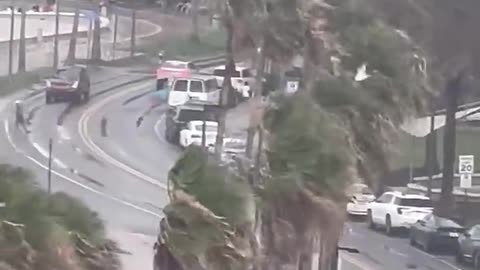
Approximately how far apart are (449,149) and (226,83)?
38.5ft

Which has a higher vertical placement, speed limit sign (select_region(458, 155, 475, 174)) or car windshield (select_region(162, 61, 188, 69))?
car windshield (select_region(162, 61, 188, 69))

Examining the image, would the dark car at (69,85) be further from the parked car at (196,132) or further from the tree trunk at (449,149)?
the tree trunk at (449,149)

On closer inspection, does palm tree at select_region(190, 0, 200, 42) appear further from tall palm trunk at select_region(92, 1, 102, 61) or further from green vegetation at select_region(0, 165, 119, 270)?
green vegetation at select_region(0, 165, 119, 270)

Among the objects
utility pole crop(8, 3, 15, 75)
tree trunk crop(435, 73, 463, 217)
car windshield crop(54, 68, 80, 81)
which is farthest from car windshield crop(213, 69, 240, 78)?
tree trunk crop(435, 73, 463, 217)

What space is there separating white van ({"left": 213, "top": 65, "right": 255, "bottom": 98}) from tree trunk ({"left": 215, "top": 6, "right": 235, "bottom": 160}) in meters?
0.12

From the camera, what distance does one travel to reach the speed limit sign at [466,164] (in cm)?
3083

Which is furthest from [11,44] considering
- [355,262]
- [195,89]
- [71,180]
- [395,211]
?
[395,211]

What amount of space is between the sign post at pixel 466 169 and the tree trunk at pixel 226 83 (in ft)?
31.4

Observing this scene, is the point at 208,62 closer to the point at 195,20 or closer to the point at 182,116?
the point at 182,116

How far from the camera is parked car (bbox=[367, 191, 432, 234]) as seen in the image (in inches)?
1078

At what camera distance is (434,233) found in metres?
26.6

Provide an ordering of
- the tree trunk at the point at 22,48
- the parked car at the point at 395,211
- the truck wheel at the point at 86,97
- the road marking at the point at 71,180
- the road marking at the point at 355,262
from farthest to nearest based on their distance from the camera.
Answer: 1. the parked car at the point at 395,211
2. the road marking at the point at 355,262
3. the truck wheel at the point at 86,97
4. the tree trunk at the point at 22,48
5. the road marking at the point at 71,180

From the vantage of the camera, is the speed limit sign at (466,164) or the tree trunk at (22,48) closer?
the tree trunk at (22,48)

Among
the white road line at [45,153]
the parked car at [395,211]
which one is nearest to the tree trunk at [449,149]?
the parked car at [395,211]
